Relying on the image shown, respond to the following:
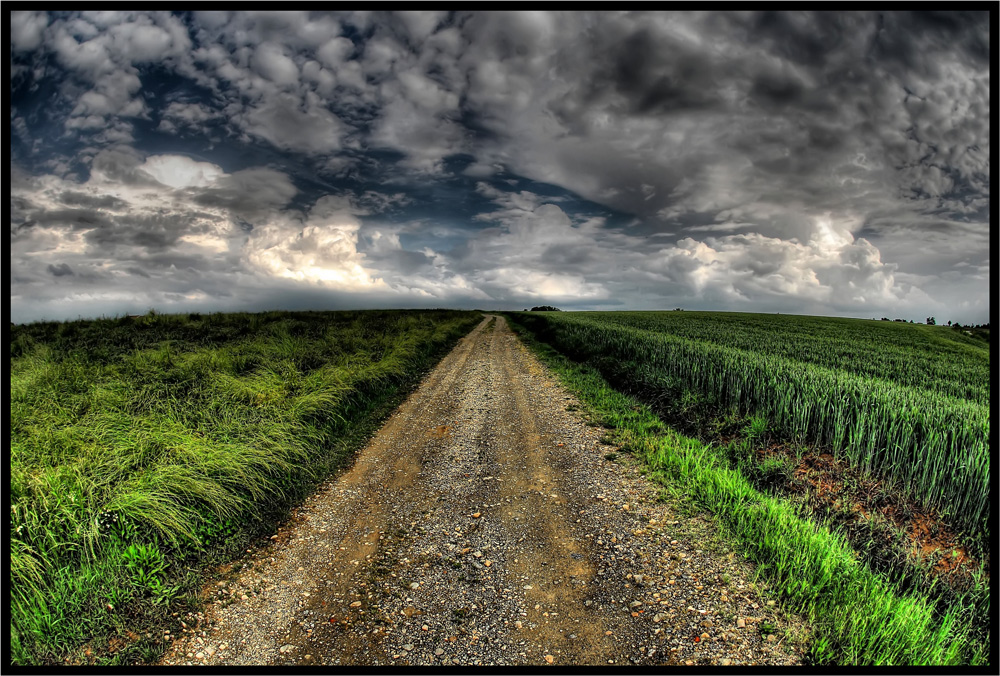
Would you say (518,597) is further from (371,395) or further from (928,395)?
(928,395)

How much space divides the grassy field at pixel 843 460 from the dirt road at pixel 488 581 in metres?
0.42

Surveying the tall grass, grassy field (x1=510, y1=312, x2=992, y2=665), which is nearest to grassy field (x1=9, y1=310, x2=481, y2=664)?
grassy field (x1=510, y1=312, x2=992, y2=665)

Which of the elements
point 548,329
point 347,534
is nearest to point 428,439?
point 347,534

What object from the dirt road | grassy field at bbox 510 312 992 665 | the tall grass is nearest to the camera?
the dirt road

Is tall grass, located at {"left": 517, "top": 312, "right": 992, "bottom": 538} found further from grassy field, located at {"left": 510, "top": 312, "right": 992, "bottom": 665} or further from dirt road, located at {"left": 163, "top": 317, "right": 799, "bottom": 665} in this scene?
dirt road, located at {"left": 163, "top": 317, "right": 799, "bottom": 665}

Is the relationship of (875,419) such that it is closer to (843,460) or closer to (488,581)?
(843,460)

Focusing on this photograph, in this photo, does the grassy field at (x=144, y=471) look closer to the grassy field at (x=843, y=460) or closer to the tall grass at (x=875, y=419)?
the grassy field at (x=843, y=460)

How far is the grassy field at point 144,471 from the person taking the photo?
10.4ft

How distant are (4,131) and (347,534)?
4.18 meters

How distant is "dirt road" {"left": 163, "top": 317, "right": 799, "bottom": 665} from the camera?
2.94 metres

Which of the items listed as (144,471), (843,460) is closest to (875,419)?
(843,460)

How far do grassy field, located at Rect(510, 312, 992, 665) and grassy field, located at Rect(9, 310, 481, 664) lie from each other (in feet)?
16.4

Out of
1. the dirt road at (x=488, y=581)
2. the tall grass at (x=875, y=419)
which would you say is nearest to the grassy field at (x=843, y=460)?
the tall grass at (x=875, y=419)

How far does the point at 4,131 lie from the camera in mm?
2734
